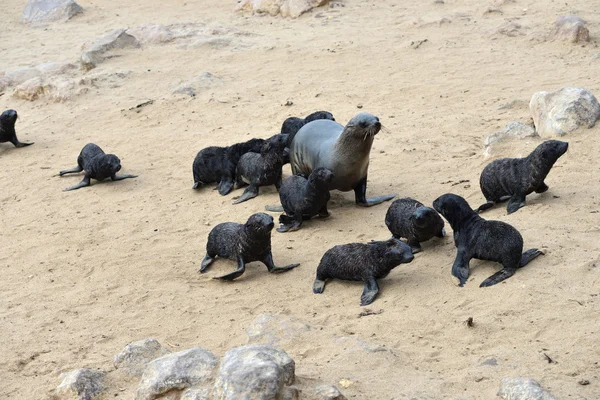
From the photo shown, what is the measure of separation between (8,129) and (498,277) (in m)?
8.17

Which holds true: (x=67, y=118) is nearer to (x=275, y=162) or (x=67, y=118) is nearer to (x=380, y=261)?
(x=275, y=162)

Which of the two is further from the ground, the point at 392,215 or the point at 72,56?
the point at 72,56

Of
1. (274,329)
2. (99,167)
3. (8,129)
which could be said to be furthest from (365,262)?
(8,129)

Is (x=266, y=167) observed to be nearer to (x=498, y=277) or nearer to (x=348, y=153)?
(x=348, y=153)

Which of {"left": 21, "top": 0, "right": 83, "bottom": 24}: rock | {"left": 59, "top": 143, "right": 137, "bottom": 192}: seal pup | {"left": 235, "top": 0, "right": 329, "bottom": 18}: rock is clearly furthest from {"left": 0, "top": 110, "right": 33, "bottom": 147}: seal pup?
{"left": 21, "top": 0, "right": 83, "bottom": 24}: rock

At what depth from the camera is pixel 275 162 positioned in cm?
915

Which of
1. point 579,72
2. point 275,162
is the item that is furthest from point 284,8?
point 275,162

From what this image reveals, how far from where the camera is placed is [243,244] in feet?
23.9

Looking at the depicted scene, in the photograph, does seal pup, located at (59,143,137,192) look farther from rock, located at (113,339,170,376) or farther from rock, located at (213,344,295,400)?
rock, located at (213,344,295,400)

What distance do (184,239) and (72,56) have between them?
8.71 m

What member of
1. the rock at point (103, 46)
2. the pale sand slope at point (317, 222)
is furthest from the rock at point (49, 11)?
the rock at point (103, 46)

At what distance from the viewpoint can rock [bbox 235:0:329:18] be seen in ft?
53.4

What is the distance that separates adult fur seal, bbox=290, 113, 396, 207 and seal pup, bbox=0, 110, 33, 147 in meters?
5.08

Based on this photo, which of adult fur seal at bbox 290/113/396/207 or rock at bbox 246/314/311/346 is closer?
rock at bbox 246/314/311/346
